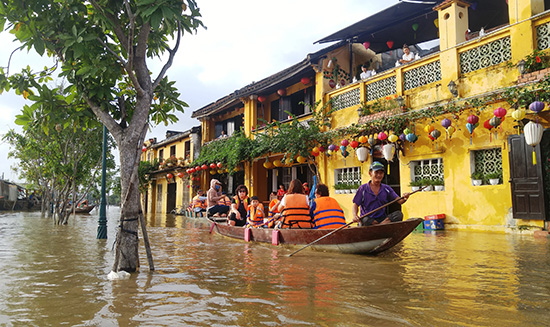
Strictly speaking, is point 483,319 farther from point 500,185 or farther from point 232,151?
point 232,151

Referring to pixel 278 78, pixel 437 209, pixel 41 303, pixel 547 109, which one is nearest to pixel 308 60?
pixel 278 78

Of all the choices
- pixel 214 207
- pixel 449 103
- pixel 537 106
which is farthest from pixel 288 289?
pixel 214 207

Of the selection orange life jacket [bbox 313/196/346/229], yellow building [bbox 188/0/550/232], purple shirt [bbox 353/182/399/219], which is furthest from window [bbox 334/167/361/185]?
purple shirt [bbox 353/182/399/219]

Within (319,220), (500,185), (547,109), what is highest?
(547,109)

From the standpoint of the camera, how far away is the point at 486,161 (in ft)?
33.6

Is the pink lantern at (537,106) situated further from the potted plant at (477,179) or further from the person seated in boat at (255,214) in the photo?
the person seated in boat at (255,214)

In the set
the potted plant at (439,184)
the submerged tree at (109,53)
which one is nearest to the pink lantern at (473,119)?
the potted plant at (439,184)

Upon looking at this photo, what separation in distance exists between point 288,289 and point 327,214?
124 inches

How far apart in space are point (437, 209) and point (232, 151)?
1041cm

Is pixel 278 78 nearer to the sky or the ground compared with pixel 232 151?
nearer to the sky

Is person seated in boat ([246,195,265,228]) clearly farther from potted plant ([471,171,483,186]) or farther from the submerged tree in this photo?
potted plant ([471,171,483,186])

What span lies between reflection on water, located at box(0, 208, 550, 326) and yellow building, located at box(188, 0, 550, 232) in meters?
2.39

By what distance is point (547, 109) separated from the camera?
8.67 metres

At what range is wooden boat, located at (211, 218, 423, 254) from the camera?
253 inches
